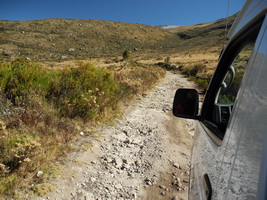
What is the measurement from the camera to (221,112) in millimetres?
1782

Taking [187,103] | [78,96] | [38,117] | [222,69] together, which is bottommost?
[38,117]

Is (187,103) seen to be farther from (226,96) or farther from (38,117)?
(38,117)

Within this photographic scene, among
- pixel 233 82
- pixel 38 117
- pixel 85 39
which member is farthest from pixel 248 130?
pixel 85 39

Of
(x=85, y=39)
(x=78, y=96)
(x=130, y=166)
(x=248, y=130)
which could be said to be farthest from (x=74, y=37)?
(x=248, y=130)

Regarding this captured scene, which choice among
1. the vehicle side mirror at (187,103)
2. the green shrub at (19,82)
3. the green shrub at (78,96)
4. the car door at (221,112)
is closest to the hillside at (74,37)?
the green shrub at (78,96)

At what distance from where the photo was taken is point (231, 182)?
837mm

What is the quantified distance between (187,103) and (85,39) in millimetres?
80575

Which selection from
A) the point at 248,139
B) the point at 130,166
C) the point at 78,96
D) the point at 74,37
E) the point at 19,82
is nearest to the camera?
the point at 248,139

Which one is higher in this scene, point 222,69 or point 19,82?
point 222,69

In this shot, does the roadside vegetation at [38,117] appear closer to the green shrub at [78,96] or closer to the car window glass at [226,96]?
the green shrub at [78,96]

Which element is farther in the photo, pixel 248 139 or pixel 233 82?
pixel 233 82

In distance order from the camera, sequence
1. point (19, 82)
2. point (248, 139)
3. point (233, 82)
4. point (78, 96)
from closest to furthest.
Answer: point (248, 139) < point (233, 82) < point (19, 82) < point (78, 96)

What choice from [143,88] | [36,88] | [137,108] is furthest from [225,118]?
[143,88]

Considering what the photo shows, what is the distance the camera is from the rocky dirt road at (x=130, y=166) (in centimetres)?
294
